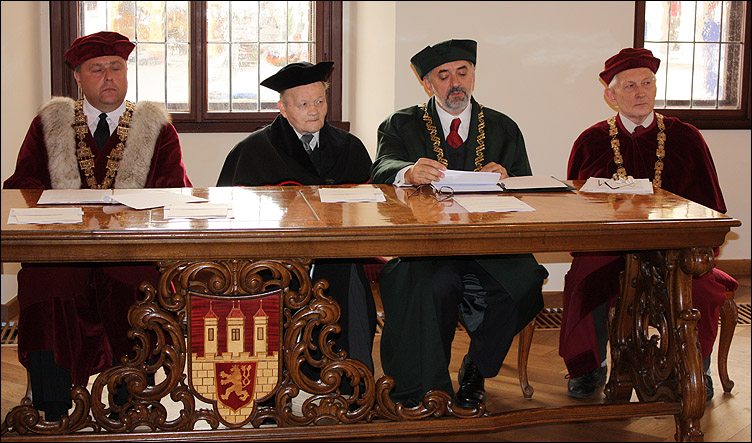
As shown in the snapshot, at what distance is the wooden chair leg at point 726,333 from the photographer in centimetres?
364

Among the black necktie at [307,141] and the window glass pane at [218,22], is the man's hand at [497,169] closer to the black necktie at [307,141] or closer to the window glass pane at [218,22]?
the black necktie at [307,141]

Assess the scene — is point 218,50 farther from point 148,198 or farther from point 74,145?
point 148,198

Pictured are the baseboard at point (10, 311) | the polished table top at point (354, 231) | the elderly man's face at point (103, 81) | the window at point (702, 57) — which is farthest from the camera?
the window at point (702, 57)

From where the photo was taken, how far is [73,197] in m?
3.22

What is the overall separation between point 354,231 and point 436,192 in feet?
2.52

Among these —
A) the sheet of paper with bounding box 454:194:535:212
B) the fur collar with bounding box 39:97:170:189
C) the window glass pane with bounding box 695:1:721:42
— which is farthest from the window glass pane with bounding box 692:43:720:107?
the fur collar with bounding box 39:97:170:189

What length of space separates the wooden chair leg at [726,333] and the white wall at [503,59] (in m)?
1.48

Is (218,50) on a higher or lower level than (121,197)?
higher

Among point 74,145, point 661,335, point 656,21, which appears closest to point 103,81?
point 74,145

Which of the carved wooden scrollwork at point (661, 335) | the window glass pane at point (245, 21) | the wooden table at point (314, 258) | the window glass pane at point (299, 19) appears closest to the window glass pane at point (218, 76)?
the window glass pane at point (245, 21)

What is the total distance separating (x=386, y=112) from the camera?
16.1 feet

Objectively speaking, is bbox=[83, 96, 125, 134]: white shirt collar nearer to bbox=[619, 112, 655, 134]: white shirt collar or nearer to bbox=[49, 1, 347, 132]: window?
bbox=[49, 1, 347, 132]: window

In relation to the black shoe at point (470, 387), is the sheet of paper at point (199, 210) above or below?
above

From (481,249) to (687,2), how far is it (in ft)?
12.2
